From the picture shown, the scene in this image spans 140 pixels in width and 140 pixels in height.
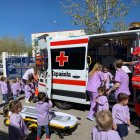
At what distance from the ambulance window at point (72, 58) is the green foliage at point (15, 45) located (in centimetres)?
4407

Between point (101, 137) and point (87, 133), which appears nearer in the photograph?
point (101, 137)

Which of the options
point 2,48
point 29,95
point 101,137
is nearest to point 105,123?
point 101,137

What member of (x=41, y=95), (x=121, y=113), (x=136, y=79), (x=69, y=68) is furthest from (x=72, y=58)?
(x=121, y=113)

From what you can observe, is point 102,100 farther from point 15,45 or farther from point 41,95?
point 15,45

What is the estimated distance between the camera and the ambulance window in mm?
8359

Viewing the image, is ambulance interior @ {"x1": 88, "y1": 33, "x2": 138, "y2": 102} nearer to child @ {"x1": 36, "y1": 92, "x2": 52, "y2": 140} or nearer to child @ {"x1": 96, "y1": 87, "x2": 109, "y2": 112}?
child @ {"x1": 96, "y1": 87, "x2": 109, "y2": 112}

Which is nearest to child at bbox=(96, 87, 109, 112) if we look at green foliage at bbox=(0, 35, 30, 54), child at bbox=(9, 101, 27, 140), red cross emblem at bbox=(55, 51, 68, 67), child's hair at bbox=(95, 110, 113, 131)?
red cross emblem at bbox=(55, 51, 68, 67)

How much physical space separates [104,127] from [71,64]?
545 centimetres

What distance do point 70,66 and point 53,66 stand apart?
717mm

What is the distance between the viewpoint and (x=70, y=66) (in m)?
8.70

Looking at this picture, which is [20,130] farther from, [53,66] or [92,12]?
[92,12]

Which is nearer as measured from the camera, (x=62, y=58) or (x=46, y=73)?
(x=62, y=58)

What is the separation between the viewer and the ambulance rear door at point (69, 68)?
328 inches

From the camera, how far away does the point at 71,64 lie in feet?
28.4
